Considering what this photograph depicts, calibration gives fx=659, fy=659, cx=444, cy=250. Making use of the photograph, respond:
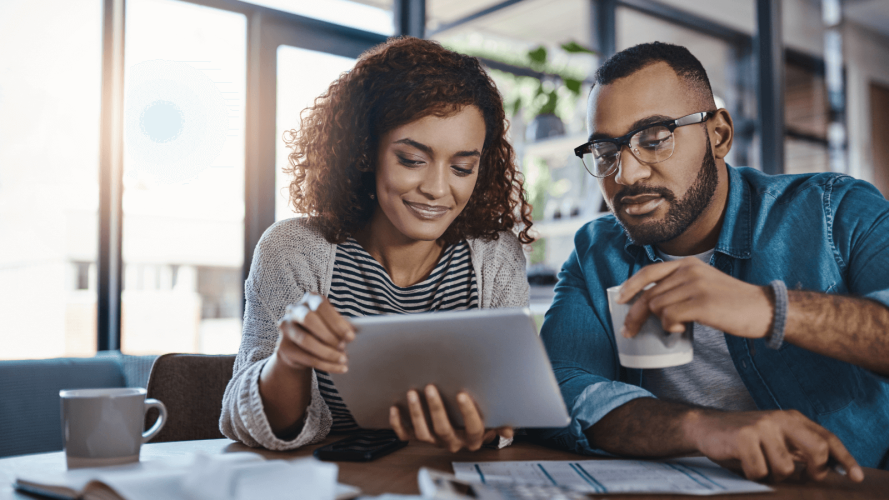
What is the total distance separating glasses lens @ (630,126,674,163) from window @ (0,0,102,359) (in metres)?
2.72

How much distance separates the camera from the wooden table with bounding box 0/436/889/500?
771 mm

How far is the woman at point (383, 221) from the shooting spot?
1184mm

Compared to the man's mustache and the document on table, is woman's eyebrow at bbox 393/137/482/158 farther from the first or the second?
the document on table

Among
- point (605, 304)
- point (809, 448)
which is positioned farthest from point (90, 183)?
point (809, 448)

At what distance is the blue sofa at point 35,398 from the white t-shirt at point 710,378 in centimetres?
174

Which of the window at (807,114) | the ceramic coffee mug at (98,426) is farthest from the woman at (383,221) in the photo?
the window at (807,114)

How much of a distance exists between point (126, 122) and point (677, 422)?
305cm

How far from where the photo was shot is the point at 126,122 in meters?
3.19

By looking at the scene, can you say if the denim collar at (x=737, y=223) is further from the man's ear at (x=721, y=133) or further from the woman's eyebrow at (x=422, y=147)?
the woman's eyebrow at (x=422, y=147)

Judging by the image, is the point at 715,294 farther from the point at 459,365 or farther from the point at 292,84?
the point at 292,84

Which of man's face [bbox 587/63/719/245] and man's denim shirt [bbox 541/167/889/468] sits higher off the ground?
man's face [bbox 587/63/719/245]

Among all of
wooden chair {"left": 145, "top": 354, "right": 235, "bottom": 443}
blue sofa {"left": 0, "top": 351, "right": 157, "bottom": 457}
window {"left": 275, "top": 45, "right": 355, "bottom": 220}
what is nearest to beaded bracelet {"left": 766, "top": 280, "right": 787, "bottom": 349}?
wooden chair {"left": 145, "top": 354, "right": 235, "bottom": 443}

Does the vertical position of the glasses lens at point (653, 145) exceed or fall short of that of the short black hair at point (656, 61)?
it falls short

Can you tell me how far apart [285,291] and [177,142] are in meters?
2.43
